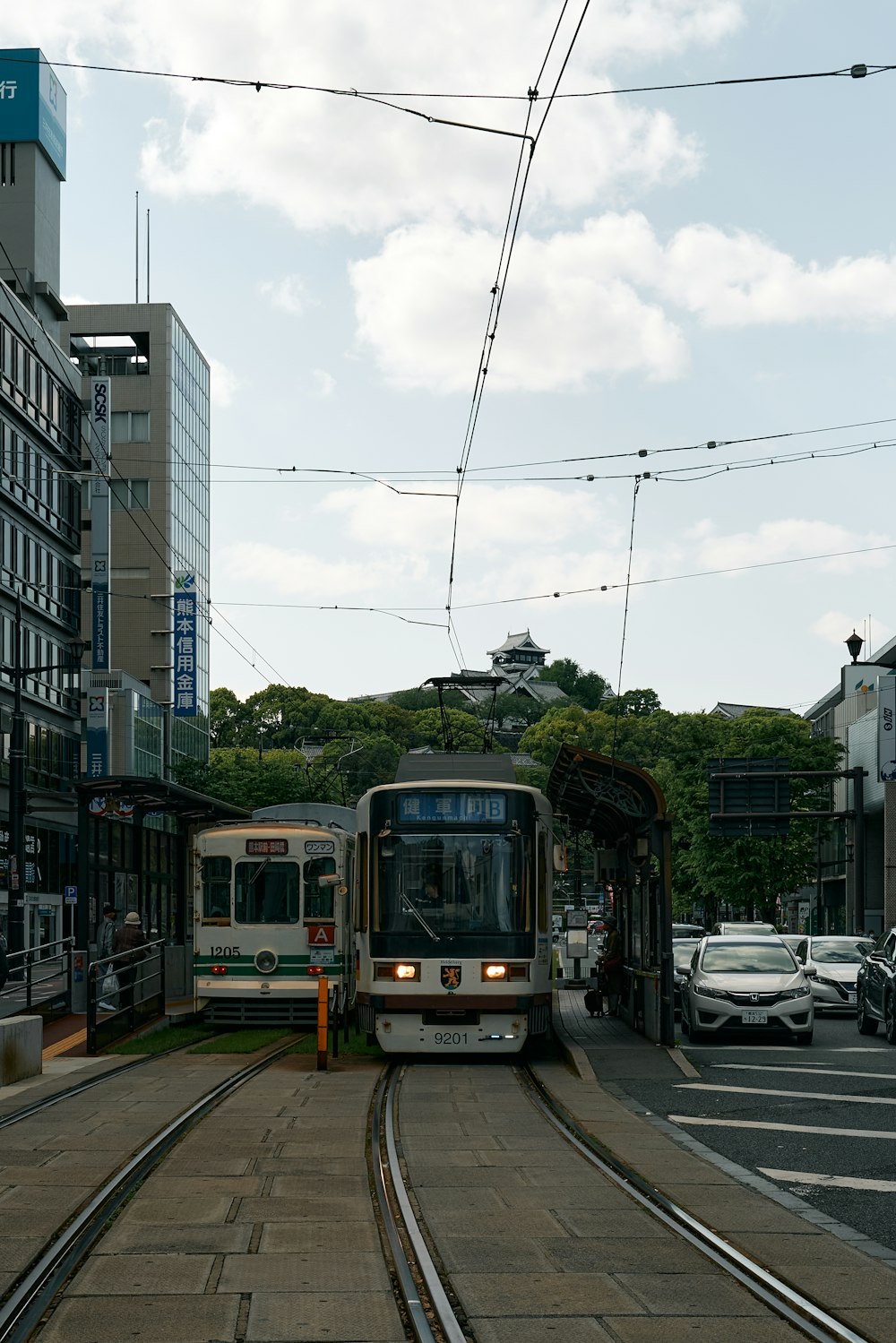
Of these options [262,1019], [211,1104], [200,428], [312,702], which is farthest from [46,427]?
[312,702]

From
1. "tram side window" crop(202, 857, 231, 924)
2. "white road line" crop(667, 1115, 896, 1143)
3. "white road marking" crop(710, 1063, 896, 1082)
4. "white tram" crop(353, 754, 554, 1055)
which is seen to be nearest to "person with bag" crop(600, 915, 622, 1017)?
"tram side window" crop(202, 857, 231, 924)

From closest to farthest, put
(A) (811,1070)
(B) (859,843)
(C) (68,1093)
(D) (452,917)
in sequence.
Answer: (C) (68,1093)
(A) (811,1070)
(D) (452,917)
(B) (859,843)

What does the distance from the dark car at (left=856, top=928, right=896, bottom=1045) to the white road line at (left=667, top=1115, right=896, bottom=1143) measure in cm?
958

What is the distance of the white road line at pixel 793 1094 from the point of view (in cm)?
1594

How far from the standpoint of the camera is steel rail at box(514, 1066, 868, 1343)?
6.99 meters

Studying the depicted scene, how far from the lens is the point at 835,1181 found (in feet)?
36.3

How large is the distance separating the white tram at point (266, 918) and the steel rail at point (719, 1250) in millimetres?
11890

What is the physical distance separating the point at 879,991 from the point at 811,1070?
5331 millimetres

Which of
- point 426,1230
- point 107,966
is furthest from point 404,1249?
point 107,966

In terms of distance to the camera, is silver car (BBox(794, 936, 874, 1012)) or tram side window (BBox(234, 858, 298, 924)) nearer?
tram side window (BBox(234, 858, 298, 924))

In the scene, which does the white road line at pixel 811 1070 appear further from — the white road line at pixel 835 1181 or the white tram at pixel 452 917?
the white road line at pixel 835 1181

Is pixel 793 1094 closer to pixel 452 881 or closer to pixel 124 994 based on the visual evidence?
pixel 452 881

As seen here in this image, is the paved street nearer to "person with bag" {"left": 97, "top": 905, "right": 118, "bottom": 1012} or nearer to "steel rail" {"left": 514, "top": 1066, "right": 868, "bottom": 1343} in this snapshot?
"steel rail" {"left": 514, "top": 1066, "right": 868, "bottom": 1343}

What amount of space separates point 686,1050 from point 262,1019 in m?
6.49
